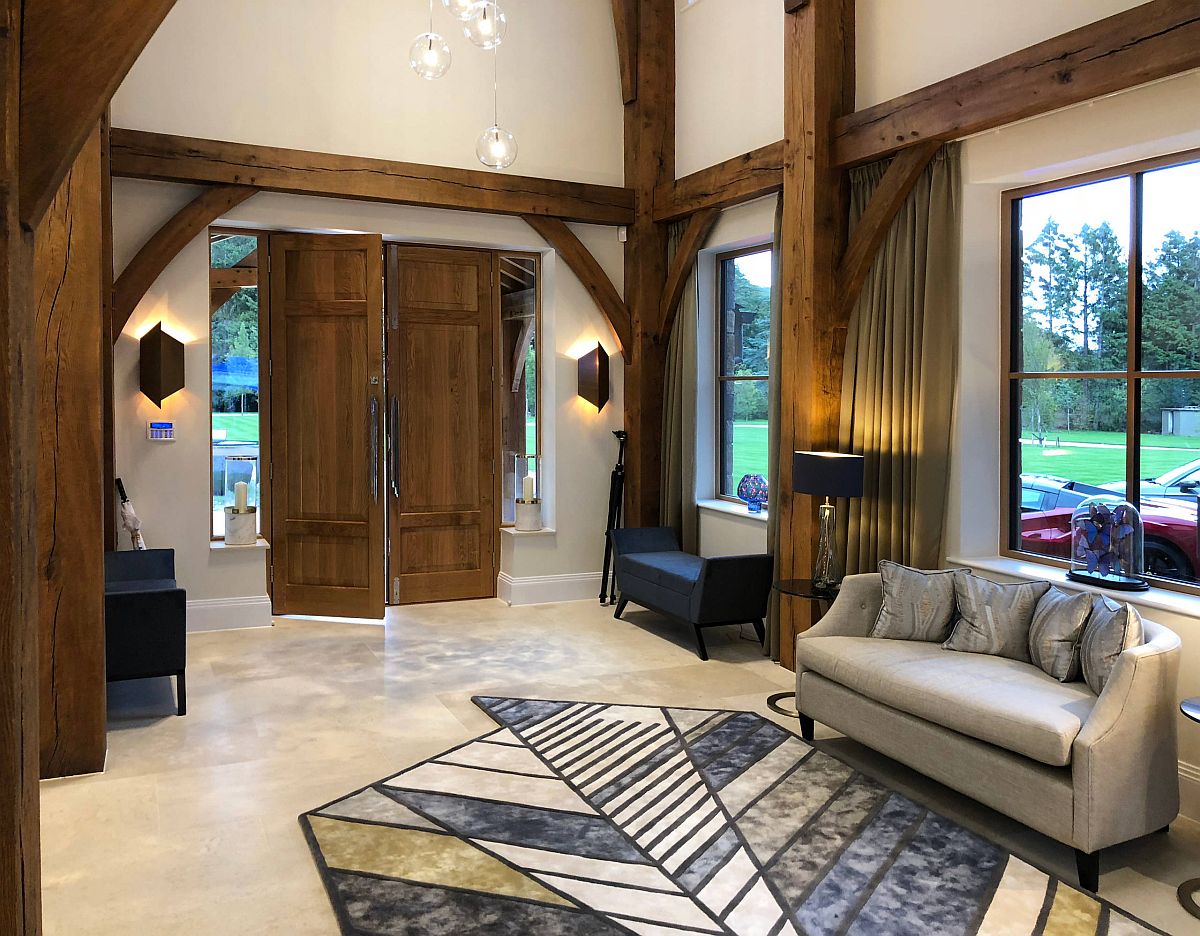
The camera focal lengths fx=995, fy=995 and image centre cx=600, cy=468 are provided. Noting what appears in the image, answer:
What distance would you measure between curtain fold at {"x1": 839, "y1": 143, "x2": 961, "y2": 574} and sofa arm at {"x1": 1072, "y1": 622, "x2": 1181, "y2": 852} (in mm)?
1693

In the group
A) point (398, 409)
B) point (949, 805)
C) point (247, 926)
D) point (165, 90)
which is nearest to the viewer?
point (247, 926)

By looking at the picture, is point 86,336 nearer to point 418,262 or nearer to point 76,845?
point 76,845

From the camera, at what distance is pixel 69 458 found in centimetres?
387

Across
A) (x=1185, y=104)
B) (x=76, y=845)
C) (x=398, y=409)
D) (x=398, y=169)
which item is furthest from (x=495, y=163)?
(x=76, y=845)

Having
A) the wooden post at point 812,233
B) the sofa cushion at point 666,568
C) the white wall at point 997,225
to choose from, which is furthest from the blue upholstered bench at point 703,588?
the white wall at point 997,225

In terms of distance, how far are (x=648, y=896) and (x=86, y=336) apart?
2.98 metres

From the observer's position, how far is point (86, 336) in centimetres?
393

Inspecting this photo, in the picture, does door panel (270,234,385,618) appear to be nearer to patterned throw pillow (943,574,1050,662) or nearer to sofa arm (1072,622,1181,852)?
patterned throw pillow (943,574,1050,662)

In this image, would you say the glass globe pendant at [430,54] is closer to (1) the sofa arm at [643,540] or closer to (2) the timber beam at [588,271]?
(2) the timber beam at [588,271]

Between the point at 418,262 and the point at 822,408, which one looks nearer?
the point at 822,408

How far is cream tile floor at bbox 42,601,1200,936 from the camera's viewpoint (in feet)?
10.1

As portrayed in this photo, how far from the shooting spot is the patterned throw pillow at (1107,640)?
3.42 meters

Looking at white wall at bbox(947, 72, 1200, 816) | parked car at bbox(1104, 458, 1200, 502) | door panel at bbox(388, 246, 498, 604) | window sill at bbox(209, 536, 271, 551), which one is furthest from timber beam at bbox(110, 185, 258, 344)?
parked car at bbox(1104, 458, 1200, 502)

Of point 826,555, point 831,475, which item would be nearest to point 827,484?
point 831,475
